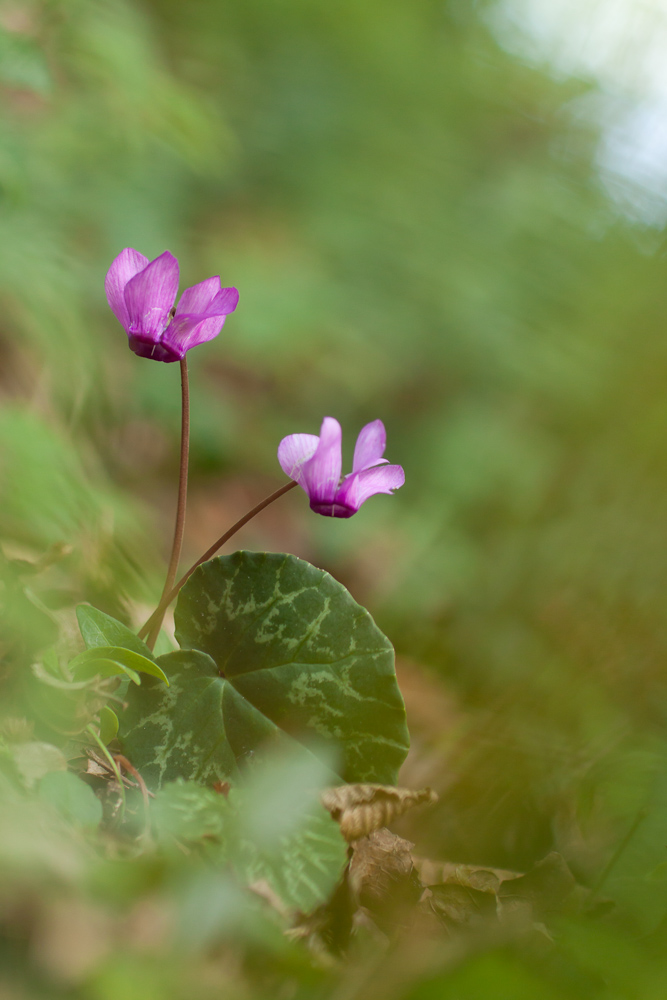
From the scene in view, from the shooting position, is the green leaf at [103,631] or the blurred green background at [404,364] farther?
the blurred green background at [404,364]

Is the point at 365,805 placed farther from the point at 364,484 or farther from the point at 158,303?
the point at 158,303

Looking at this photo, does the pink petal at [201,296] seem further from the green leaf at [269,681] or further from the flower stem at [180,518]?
the green leaf at [269,681]

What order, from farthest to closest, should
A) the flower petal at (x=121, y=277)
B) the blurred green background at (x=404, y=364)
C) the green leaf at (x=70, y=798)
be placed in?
the blurred green background at (x=404, y=364)
the flower petal at (x=121, y=277)
the green leaf at (x=70, y=798)

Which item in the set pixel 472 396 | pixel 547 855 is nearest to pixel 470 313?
pixel 472 396

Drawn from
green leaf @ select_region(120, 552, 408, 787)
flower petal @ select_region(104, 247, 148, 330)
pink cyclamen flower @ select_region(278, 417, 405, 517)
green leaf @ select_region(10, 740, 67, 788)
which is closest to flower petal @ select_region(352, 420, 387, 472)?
pink cyclamen flower @ select_region(278, 417, 405, 517)

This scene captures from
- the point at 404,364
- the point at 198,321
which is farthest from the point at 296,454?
the point at 404,364

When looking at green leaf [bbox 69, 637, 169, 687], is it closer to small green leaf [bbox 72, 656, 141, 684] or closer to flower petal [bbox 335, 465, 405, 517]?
small green leaf [bbox 72, 656, 141, 684]

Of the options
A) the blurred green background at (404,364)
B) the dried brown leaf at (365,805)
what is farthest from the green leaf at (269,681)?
the blurred green background at (404,364)
